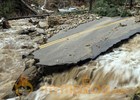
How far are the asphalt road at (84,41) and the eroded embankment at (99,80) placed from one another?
1.24ft

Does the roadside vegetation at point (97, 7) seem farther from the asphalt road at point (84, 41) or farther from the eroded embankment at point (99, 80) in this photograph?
the eroded embankment at point (99, 80)

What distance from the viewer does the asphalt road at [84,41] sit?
8039 millimetres

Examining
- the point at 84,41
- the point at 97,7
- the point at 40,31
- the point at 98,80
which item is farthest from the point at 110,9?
the point at 98,80

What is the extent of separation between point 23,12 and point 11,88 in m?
11.7

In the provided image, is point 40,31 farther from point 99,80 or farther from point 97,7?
point 99,80

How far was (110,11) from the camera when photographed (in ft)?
42.2

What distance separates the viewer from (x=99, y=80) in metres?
6.93

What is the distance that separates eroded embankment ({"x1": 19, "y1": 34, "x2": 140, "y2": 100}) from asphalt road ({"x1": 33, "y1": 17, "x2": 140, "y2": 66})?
1.24ft

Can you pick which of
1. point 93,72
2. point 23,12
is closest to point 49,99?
point 93,72

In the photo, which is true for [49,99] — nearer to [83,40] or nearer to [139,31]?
[83,40]

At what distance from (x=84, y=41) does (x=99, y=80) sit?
2.43 m

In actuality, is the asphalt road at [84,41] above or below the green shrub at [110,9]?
below

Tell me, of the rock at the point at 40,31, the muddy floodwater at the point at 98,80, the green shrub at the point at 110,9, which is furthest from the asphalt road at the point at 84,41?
the rock at the point at 40,31

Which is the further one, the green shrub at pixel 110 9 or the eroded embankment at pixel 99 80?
the green shrub at pixel 110 9
